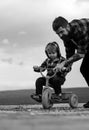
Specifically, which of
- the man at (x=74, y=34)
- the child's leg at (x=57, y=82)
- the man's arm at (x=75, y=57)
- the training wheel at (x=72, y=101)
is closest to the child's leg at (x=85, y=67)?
the man at (x=74, y=34)

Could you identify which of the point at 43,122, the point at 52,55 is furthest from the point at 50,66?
the point at 43,122

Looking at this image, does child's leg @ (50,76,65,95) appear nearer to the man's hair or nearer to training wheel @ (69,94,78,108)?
training wheel @ (69,94,78,108)

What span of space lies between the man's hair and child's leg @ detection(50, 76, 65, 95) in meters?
0.94

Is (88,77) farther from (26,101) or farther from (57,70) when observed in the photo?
(26,101)

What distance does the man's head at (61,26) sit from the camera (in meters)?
5.01

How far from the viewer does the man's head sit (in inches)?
197

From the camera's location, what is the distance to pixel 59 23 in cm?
503

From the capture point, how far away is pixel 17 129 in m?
1.15

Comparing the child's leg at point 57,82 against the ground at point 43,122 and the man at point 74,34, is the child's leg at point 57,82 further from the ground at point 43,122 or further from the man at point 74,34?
the ground at point 43,122

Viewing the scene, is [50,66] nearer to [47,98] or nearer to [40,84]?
[40,84]

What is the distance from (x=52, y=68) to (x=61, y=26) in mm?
1017

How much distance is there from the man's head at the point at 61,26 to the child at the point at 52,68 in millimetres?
802

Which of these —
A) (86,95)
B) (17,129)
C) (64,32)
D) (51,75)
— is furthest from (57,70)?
(17,129)

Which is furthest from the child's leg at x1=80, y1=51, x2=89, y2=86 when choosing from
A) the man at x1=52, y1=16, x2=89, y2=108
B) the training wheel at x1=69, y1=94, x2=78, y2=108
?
the training wheel at x1=69, y1=94, x2=78, y2=108
